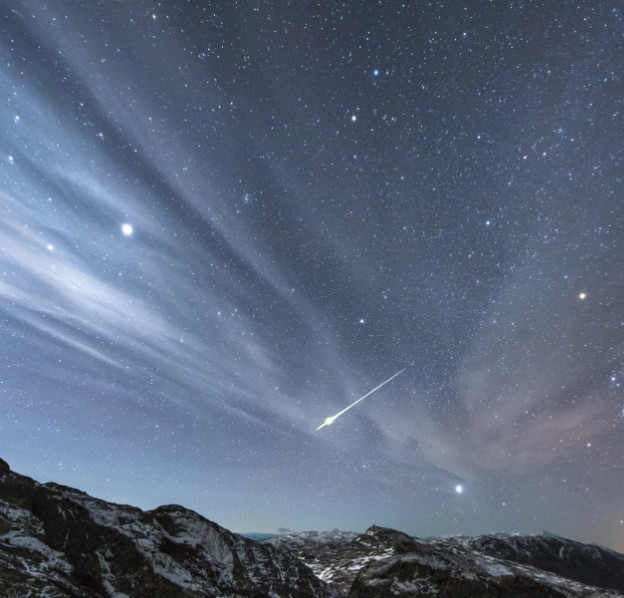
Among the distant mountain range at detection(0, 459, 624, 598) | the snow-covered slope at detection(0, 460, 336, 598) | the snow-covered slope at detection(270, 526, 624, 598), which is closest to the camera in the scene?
the snow-covered slope at detection(0, 460, 336, 598)

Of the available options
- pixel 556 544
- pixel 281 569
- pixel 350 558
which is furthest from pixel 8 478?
pixel 556 544

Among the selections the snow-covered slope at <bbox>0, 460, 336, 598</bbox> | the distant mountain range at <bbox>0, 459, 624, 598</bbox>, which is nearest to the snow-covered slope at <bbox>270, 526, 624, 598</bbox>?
A: the distant mountain range at <bbox>0, 459, 624, 598</bbox>

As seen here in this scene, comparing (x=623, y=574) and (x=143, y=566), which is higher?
(x=623, y=574)

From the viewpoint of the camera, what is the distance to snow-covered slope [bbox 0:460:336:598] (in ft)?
65.7

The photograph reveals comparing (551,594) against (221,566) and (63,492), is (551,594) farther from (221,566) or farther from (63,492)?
(63,492)

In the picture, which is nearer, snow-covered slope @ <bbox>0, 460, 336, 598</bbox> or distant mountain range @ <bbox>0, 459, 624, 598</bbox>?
snow-covered slope @ <bbox>0, 460, 336, 598</bbox>

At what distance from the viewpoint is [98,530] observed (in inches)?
1035

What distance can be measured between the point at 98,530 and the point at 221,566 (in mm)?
11816

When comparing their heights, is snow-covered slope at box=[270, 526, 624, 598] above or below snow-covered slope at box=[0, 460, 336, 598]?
above

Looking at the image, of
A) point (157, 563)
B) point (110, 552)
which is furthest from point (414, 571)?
point (110, 552)

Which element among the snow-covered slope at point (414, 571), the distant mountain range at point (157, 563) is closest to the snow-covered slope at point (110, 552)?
the distant mountain range at point (157, 563)

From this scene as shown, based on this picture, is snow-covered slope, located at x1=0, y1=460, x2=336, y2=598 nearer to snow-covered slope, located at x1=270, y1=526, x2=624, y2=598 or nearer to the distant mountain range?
the distant mountain range

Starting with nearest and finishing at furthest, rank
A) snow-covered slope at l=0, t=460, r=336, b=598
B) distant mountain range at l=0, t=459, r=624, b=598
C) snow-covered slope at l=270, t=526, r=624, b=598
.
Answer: snow-covered slope at l=0, t=460, r=336, b=598
distant mountain range at l=0, t=459, r=624, b=598
snow-covered slope at l=270, t=526, r=624, b=598

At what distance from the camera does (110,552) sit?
83.4ft
